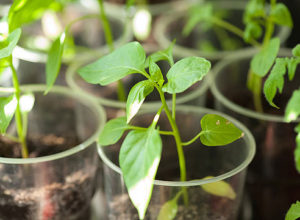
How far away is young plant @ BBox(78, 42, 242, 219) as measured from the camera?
19.8 inches

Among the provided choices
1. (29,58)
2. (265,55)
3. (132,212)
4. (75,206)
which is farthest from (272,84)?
(29,58)

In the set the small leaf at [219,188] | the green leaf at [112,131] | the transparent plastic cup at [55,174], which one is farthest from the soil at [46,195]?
the small leaf at [219,188]

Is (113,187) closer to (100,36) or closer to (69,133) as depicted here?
(69,133)

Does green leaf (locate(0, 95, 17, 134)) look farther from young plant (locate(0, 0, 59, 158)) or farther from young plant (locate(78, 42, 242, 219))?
young plant (locate(78, 42, 242, 219))

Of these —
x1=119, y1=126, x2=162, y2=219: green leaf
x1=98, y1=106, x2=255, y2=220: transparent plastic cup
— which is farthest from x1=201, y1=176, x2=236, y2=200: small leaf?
x1=119, y1=126, x2=162, y2=219: green leaf

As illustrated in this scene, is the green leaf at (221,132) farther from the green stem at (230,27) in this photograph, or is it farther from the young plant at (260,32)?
the green stem at (230,27)

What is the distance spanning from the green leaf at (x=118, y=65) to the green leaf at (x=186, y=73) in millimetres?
55

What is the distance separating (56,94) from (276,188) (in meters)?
0.42

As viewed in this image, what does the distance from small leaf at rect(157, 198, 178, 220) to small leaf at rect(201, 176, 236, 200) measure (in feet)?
0.16

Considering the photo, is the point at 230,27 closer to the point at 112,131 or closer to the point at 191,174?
the point at 191,174

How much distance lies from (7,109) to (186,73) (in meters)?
0.25

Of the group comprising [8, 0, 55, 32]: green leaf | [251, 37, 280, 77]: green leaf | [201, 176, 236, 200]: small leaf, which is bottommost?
[201, 176, 236, 200]: small leaf

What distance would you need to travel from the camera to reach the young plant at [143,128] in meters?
0.50

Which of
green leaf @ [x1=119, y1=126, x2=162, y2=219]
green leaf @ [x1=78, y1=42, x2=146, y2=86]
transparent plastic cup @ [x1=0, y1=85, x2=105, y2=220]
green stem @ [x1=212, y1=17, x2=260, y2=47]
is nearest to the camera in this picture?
green leaf @ [x1=119, y1=126, x2=162, y2=219]
